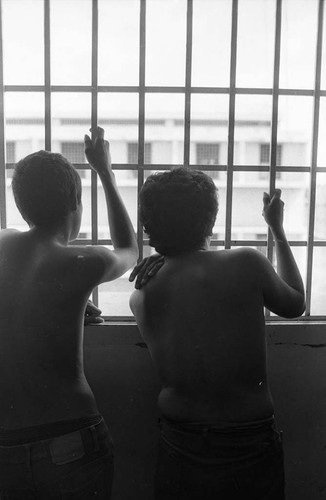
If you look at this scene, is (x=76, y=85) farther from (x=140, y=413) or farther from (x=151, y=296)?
(x=140, y=413)

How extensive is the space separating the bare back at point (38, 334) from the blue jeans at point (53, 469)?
55mm

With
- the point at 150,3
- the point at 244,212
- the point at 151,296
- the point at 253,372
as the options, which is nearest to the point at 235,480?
the point at 253,372

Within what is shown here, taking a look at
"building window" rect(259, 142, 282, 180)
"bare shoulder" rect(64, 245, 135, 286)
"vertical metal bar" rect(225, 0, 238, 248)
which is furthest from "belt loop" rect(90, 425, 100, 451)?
"building window" rect(259, 142, 282, 180)

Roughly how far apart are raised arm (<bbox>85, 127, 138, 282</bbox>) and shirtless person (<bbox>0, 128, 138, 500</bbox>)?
0.03m

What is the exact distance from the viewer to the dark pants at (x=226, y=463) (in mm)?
1129

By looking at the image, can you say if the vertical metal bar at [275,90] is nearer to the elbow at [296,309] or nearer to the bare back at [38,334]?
the elbow at [296,309]

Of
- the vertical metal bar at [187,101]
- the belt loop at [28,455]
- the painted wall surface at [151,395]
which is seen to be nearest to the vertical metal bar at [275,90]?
the vertical metal bar at [187,101]

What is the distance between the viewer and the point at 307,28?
1721 millimetres

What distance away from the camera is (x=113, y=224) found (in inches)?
55.9

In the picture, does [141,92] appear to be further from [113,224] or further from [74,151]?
[113,224]

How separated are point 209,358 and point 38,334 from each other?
408 mm

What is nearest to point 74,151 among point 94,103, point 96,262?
point 94,103

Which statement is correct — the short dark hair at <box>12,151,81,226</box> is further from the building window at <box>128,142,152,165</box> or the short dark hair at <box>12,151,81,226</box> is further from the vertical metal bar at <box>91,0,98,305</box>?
the building window at <box>128,142,152,165</box>

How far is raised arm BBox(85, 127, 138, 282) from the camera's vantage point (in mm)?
1269
